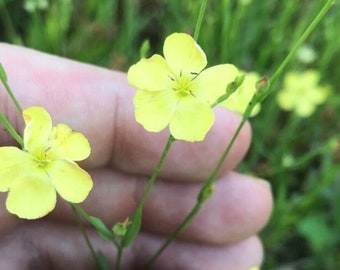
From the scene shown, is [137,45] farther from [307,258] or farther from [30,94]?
[30,94]

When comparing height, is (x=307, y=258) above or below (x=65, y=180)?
above

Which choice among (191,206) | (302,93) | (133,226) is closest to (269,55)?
(302,93)

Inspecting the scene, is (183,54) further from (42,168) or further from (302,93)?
(302,93)

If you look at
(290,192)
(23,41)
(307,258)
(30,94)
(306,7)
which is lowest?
(30,94)

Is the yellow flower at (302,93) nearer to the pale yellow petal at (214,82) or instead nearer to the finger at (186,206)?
the finger at (186,206)

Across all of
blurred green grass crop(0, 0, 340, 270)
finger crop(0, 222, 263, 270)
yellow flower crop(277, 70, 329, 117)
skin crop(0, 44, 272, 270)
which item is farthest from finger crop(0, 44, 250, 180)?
yellow flower crop(277, 70, 329, 117)

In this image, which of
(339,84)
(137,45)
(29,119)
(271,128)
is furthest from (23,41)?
(29,119)
